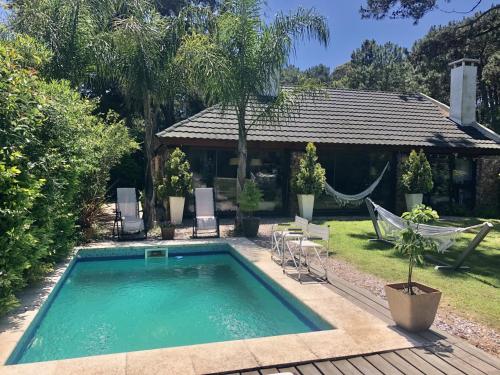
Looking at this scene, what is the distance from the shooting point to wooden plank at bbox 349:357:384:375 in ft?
→ 12.1

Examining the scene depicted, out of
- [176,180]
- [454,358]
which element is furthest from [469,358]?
[176,180]

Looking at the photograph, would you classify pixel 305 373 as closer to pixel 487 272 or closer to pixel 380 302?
pixel 380 302

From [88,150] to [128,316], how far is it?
393 centimetres

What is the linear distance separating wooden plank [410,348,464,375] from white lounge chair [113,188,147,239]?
778 cm

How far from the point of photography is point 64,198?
761 centimetres

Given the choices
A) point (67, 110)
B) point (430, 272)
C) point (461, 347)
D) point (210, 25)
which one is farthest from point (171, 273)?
point (210, 25)

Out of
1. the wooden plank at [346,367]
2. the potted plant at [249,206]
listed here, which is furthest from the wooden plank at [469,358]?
the potted plant at [249,206]

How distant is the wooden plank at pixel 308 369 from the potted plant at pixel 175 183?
28.3 ft

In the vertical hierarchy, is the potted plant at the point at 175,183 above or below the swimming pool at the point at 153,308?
above

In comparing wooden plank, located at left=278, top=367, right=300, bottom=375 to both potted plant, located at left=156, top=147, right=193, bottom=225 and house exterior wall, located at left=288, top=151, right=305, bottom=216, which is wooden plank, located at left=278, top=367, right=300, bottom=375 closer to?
potted plant, located at left=156, top=147, right=193, bottom=225

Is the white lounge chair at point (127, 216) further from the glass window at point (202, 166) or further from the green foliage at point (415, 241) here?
the green foliage at point (415, 241)

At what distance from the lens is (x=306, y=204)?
1338 centimetres

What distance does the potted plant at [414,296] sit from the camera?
445 centimetres

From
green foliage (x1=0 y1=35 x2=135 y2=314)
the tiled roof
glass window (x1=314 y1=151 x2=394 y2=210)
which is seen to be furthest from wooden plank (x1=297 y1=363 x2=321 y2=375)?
glass window (x1=314 y1=151 x2=394 y2=210)
